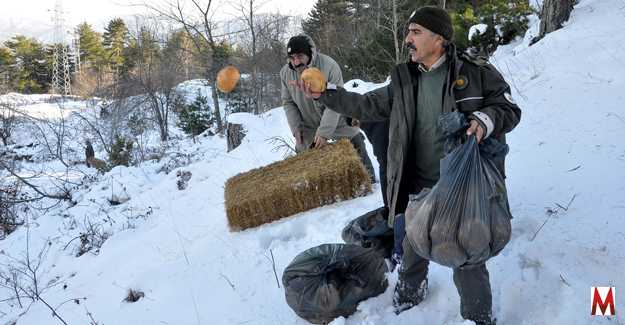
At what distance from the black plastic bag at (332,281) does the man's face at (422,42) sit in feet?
3.87

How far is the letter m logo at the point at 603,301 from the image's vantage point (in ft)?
5.94

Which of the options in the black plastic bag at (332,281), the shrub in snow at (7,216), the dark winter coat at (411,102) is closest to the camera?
the dark winter coat at (411,102)

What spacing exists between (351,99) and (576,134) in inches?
86.5

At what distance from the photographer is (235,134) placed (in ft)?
30.5

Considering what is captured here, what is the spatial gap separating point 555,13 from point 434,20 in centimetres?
592

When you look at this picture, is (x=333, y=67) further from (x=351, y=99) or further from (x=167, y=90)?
(x=167, y=90)

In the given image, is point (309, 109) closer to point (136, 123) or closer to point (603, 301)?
point (603, 301)

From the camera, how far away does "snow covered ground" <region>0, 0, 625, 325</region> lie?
6.97 ft

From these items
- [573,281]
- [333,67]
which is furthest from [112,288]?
[573,281]

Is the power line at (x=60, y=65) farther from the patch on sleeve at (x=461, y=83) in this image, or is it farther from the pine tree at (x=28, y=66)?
the patch on sleeve at (x=461, y=83)

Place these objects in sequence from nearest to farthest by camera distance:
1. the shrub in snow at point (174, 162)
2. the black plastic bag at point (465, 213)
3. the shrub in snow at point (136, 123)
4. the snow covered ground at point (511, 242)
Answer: the black plastic bag at point (465, 213) → the snow covered ground at point (511, 242) → the shrub in snow at point (174, 162) → the shrub in snow at point (136, 123)

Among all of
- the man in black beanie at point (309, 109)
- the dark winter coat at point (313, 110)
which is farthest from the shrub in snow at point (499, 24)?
the dark winter coat at point (313, 110)

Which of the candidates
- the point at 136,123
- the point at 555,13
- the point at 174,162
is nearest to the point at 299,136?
the point at 555,13

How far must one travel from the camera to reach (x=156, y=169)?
11000 mm
